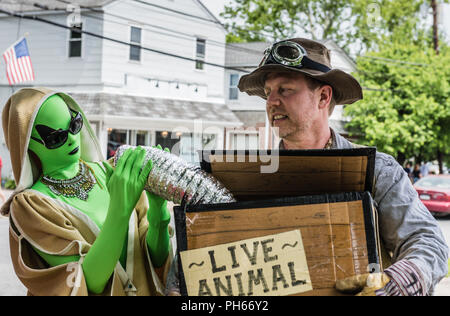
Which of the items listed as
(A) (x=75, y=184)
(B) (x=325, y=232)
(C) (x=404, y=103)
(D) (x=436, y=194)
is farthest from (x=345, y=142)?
(C) (x=404, y=103)

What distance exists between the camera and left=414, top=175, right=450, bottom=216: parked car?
12.0m

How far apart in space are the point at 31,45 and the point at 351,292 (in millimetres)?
16427

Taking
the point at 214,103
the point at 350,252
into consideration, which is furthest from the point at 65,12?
the point at 350,252

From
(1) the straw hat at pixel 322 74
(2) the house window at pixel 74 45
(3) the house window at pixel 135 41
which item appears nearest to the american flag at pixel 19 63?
(2) the house window at pixel 74 45

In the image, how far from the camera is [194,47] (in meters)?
17.0

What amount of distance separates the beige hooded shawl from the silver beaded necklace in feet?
0.25

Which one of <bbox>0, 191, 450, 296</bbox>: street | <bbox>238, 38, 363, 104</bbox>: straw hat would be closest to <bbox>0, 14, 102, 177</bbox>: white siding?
<bbox>0, 191, 450, 296</bbox>: street

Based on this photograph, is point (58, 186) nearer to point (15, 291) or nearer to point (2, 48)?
point (15, 291)

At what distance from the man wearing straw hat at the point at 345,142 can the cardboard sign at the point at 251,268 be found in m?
0.14

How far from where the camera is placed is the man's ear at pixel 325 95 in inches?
75.4

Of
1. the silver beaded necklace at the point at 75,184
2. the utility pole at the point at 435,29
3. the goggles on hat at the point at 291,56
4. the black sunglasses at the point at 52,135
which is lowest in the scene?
the silver beaded necklace at the point at 75,184

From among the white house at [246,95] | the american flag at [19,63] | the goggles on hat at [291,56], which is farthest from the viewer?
the white house at [246,95]

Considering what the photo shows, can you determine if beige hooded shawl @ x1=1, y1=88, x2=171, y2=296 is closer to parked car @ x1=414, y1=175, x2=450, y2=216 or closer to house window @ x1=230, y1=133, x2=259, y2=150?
parked car @ x1=414, y1=175, x2=450, y2=216

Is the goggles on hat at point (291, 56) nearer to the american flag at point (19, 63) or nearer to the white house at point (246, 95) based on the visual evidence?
the american flag at point (19, 63)
